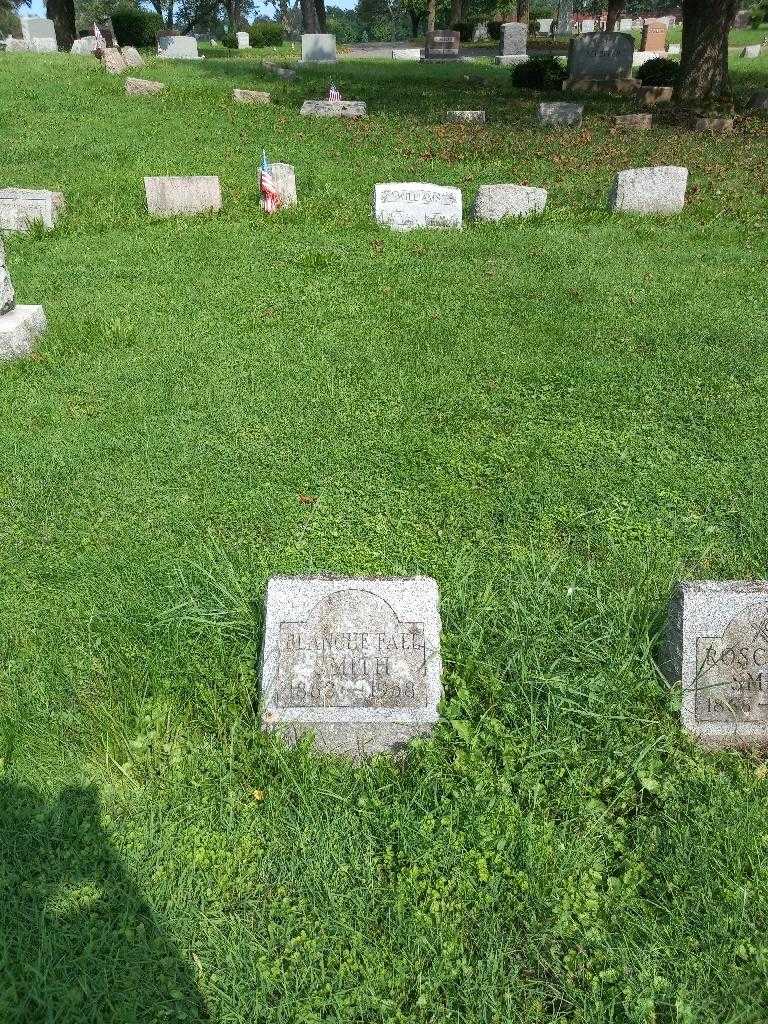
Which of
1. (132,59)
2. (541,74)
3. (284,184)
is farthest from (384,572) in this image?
(132,59)

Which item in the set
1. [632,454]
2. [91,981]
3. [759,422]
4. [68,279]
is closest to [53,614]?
[91,981]

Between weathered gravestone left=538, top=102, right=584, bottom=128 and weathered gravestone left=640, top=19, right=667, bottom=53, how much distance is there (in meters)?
20.3

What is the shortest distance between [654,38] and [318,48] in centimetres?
1565

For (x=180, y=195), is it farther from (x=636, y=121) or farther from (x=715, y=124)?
(x=715, y=124)

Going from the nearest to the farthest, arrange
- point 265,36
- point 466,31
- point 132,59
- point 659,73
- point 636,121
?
point 636,121 → point 659,73 → point 132,59 → point 265,36 → point 466,31

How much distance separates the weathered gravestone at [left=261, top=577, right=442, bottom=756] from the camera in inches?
110

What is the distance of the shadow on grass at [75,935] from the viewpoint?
2.14m

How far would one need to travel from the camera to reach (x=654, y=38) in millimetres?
30656

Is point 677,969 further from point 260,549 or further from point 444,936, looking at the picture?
point 260,549

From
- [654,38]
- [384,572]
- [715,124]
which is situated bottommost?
[384,572]

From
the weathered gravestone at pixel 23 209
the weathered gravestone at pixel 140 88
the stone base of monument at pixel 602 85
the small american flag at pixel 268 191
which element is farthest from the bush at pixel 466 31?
the weathered gravestone at pixel 23 209

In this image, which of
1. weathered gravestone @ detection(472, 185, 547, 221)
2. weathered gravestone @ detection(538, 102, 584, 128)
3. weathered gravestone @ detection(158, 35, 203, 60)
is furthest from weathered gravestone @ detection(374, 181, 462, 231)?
weathered gravestone @ detection(158, 35, 203, 60)

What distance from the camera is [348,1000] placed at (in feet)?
7.09

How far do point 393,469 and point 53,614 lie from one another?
6.68ft
